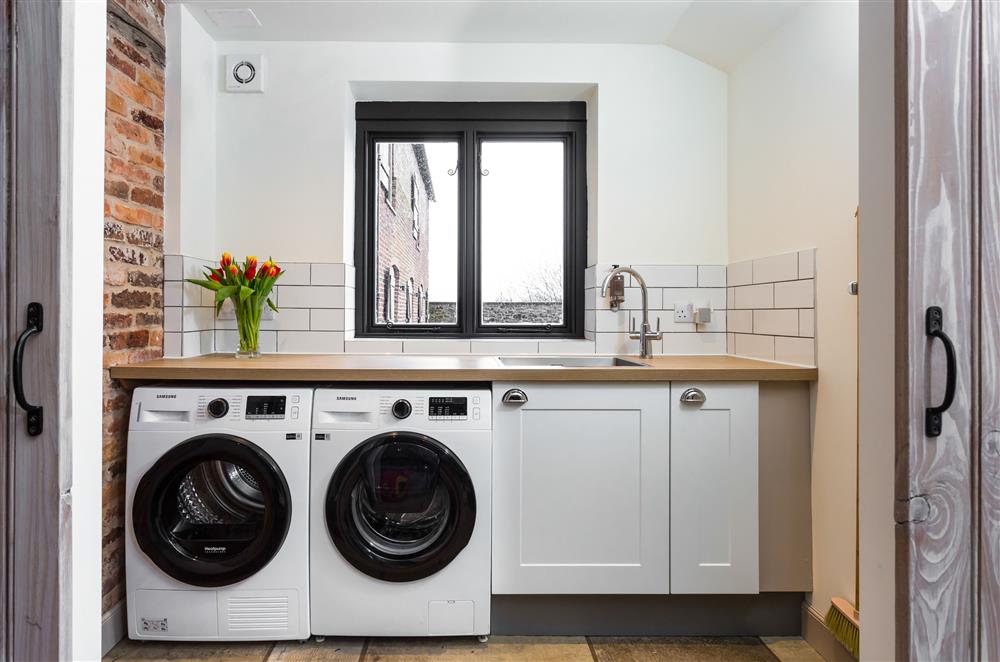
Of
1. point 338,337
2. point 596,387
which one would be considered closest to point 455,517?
point 596,387

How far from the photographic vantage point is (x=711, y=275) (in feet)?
8.58

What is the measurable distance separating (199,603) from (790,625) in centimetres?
201

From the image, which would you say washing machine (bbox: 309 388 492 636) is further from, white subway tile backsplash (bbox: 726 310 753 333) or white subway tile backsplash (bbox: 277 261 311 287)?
white subway tile backsplash (bbox: 726 310 753 333)

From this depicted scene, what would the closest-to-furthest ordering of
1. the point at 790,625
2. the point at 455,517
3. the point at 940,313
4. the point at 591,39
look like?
1. the point at 940,313
2. the point at 455,517
3. the point at 790,625
4. the point at 591,39

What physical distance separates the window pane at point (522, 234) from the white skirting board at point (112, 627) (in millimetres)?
1840

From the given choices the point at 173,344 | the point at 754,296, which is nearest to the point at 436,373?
the point at 173,344

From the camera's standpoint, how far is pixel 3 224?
0.96 metres

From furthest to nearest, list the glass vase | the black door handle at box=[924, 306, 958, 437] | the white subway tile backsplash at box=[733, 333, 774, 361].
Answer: the glass vase < the white subway tile backsplash at box=[733, 333, 774, 361] < the black door handle at box=[924, 306, 958, 437]

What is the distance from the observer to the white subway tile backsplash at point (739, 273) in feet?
7.87

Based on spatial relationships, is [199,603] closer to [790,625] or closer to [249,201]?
[249,201]

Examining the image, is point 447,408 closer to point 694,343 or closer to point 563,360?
point 563,360

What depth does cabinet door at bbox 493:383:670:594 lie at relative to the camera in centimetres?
191

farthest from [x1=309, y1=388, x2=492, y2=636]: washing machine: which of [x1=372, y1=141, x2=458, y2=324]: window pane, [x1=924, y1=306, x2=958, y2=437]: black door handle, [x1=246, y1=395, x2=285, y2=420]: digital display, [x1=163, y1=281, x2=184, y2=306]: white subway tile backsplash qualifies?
[x1=924, y1=306, x2=958, y2=437]: black door handle

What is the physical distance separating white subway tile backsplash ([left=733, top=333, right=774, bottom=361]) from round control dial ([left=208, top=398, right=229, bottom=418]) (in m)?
1.99
